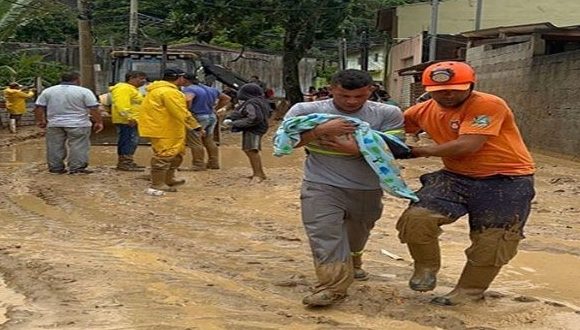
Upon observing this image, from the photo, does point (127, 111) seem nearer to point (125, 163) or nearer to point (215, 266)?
point (125, 163)

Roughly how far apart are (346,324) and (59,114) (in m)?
7.92

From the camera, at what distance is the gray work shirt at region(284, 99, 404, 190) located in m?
4.89

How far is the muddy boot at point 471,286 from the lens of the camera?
4.95 meters

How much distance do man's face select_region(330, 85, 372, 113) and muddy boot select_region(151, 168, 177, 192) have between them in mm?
5422

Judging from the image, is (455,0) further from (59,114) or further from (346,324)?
(346,324)

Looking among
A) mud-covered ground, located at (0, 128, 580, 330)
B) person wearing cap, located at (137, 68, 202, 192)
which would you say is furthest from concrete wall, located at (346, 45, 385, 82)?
person wearing cap, located at (137, 68, 202, 192)

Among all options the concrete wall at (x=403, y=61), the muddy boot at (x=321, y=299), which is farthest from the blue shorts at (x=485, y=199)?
the concrete wall at (x=403, y=61)

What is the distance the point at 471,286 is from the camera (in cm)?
501

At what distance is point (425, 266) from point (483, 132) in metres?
0.92

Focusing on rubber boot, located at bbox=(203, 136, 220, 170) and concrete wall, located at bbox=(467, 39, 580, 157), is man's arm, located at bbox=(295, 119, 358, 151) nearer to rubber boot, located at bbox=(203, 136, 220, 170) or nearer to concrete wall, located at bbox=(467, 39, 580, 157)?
rubber boot, located at bbox=(203, 136, 220, 170)

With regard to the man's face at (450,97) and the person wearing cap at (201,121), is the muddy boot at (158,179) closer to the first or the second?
the person wearing cap at (201,121)

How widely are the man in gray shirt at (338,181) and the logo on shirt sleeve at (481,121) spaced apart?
1.68 ft

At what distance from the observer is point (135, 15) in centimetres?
2628

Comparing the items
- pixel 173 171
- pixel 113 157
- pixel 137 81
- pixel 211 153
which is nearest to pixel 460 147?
pixel 173 171
